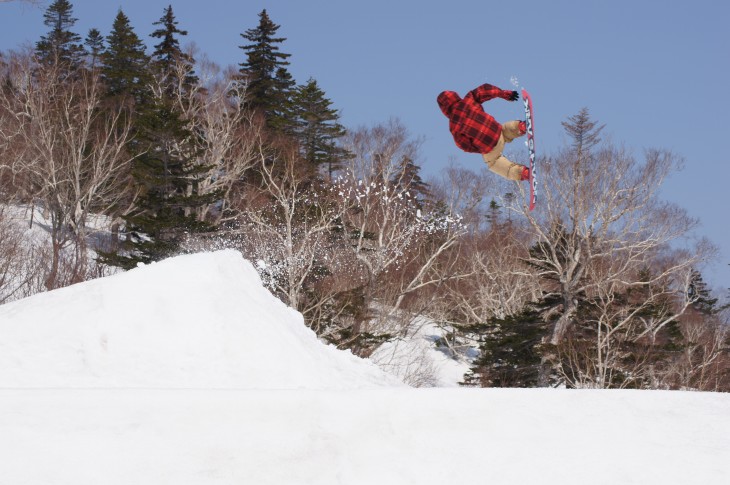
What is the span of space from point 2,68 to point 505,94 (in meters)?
43.1

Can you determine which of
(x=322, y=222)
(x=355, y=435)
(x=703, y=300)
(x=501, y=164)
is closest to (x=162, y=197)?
→ (x=322, y=222)

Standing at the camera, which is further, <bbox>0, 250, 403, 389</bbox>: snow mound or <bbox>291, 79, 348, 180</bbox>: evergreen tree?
<bbox>291, 79, 348, 180</bbox>: evergreen tree

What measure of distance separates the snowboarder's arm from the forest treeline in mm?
4173

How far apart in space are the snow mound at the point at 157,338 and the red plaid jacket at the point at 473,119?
11.0 ft

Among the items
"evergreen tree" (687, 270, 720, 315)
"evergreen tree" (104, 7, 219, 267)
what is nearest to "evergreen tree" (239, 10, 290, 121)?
"evergreen tree" (104, 7, 219, 267)

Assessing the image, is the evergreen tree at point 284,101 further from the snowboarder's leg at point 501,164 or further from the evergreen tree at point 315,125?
the snowboarder's leg at point 501,164

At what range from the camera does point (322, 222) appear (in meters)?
26.5

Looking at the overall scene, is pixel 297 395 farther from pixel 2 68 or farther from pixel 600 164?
pixel 2 68

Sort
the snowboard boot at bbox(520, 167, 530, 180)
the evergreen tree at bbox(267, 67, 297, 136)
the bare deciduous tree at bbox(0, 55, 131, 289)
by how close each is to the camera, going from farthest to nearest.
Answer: the evergreen tree at bbox(267, 67, 297, 136)
the bare deciduous tree at bbox(0, 55, 131, 289)
the snowboard boot at bbox(520, 167, 530, 180)

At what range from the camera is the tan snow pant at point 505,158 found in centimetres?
702

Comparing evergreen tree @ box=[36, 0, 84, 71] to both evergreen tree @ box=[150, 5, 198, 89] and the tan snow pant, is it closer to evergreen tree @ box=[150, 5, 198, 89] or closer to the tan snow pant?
evergreen tree @ box=[150, 5, 198, 89]

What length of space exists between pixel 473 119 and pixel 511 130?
1.67ft

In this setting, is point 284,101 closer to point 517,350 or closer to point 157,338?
point 517,350

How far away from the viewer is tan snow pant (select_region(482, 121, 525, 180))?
7020 mm
